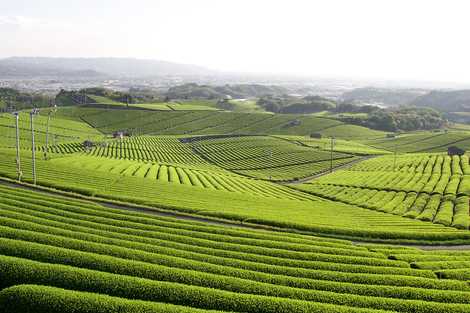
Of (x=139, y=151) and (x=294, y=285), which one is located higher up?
(x=294, y=285)

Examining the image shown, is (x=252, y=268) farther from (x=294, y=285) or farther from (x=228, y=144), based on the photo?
(x=228, y=144)

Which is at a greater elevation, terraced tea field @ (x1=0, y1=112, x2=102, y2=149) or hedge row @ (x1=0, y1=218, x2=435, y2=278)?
hedge row @ (x1=0, y1=218, x2=435, y2=278)

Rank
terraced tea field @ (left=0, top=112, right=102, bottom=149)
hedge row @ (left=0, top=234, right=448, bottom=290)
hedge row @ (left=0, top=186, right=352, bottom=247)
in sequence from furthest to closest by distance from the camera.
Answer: terraced tea field @ (left=0, top=112, right=102, bottom=149)
hedge row @ (left=0, top=186, right=352, bottom=247)
hedge row @ (left=0, top=234, right=448, bottom=290)

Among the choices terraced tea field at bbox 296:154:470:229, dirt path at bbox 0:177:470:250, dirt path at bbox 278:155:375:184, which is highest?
dirt path at bbox 0:177:470:250

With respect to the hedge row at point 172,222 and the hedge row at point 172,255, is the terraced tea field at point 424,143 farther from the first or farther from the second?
the hedge row at point 172,255

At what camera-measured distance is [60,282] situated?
67.6ft

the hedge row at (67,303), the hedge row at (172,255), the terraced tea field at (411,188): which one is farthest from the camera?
the terraced tea field at (411,188)

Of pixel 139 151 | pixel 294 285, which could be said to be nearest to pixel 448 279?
pixel 294 285

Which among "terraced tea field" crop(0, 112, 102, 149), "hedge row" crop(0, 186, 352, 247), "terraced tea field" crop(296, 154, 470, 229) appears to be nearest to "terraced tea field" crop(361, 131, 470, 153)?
"terraced tea field" crop(296, 154, 470, 229)

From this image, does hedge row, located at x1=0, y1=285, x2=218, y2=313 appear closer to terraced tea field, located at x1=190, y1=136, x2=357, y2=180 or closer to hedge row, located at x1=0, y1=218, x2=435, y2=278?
hedge row, located at x1=0, y1=218, x2=435, y2=278

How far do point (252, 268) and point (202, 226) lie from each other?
977 cm

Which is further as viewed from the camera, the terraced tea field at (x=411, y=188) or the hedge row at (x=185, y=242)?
the terraced tea field at (x=411, y=188)

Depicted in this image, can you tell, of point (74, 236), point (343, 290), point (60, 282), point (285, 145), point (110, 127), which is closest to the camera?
point (60, 282)

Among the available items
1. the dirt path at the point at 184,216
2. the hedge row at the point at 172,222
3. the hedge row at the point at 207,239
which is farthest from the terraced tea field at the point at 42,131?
the hedge row at the point at 207,239
